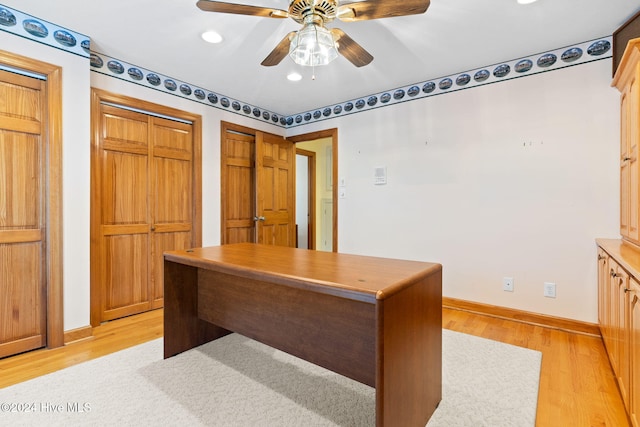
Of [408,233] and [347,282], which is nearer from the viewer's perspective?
[347,282]

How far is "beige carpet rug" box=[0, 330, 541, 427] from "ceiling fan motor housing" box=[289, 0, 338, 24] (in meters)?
2.08

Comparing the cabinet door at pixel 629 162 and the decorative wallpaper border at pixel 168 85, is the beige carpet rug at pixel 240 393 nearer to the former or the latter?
the cabinet door at pixel 629 162

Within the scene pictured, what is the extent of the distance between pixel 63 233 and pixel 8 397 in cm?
110

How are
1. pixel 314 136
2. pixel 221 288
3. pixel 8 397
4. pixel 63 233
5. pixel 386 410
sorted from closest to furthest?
1. pixel 386 410
2. pixel 8 397
3. pixel 221 288
4. pixel 63 233
5. pixel 314 136

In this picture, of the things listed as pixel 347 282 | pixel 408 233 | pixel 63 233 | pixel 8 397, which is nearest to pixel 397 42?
pixel 408 233

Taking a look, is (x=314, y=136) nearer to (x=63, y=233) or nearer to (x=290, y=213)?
(x=290, y=213)

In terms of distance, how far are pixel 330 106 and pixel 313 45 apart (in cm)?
238

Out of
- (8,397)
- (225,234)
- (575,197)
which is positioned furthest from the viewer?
(225,234)

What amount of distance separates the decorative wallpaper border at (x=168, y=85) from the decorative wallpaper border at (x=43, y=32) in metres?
0.25

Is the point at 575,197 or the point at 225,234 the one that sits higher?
the point at 575,197

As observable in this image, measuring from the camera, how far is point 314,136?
4.21 m

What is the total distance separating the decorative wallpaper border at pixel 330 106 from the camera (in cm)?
221

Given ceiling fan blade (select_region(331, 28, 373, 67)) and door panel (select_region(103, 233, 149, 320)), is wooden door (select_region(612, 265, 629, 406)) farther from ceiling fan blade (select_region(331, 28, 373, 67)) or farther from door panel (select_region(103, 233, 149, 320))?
door panel (select_region(103, 233, 149, 320))

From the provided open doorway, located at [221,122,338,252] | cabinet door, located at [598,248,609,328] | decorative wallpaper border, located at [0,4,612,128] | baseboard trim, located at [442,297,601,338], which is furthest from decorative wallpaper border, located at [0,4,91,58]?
cabinet door, located at [598,248,609,328]
